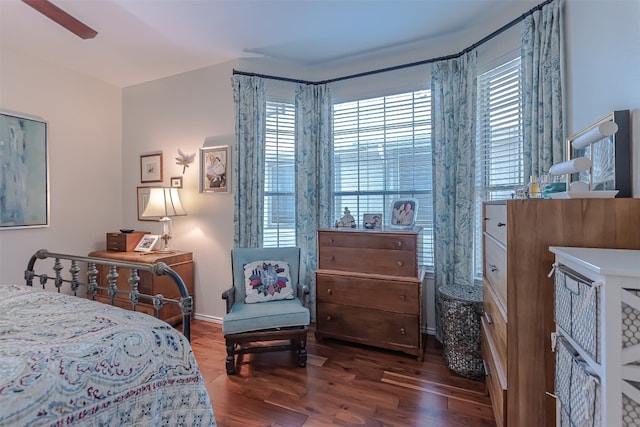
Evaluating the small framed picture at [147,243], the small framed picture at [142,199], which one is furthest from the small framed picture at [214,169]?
the small framed picture at [142,199]

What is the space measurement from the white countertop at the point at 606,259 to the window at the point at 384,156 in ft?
6.02

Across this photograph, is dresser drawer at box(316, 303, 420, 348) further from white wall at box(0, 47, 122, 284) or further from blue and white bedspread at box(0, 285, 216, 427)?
white wall at box(0, 47, 122, 284)

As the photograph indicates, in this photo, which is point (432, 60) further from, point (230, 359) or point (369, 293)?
point (230, 359)

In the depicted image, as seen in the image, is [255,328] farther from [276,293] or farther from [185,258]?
[185,258]

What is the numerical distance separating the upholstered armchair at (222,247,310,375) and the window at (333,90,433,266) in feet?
3.04

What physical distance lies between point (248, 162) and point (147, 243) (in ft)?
5.01

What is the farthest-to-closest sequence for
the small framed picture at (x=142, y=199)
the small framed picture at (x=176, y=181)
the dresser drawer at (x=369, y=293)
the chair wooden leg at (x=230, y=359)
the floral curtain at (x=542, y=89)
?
the small framed picture at (x=142, y=199), the small framed picture at (x=176, y=181), the dresser drawer at (x=369, y=293), the chair wooden leg at (x=230, y=359), the floral curtain at (x=542, y=89)

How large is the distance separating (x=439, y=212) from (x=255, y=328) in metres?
1.91

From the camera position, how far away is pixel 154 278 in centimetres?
292

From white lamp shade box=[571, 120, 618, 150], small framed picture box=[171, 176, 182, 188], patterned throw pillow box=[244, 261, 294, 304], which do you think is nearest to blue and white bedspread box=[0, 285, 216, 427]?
patterned throw pillow box=[244, 261, 294, 304]

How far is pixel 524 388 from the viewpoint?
124 cm

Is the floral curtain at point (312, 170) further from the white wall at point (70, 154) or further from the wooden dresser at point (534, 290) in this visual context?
the white wall at point (70, 154)

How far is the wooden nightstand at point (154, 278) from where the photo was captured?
296 cm

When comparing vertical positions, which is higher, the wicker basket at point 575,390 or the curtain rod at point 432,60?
the curtain rod at point 432,60
